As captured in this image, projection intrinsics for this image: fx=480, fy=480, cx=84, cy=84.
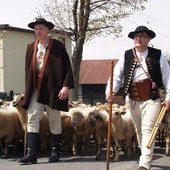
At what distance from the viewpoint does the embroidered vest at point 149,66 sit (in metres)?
6.96

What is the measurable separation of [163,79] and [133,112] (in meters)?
0.69

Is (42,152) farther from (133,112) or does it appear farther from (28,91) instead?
(133,112)

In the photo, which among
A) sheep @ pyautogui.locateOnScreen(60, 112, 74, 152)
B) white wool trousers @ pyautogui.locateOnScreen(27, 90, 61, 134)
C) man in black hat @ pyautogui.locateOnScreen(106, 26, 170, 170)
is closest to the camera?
man in black hat @ pyautogui.locateOnScreen(106, 26, 170, 170)

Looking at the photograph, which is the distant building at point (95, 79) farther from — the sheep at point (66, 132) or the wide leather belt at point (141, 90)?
the wide leather belt at point (141, 90)

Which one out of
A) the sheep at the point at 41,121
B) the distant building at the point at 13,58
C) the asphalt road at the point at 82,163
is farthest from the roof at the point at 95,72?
the asphalt road at the point at 82,163

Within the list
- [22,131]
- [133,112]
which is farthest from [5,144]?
[133,112]

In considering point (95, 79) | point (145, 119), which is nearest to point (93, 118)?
point (145, 119)

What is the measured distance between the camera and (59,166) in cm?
815

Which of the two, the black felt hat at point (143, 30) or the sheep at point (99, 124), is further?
the sheep at point (99, 124)

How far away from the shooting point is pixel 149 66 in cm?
697

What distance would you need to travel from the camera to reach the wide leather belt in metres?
7.00

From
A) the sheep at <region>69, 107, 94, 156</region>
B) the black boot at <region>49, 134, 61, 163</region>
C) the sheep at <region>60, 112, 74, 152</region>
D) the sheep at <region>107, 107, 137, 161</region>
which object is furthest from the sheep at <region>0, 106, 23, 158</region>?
the sheep at <region>107, 107, 137, 161</region>

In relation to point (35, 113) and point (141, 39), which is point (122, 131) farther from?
point (141, 39)

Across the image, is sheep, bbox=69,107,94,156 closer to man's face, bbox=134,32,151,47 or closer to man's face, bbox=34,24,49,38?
man's face, bbox=34,24,49,38
